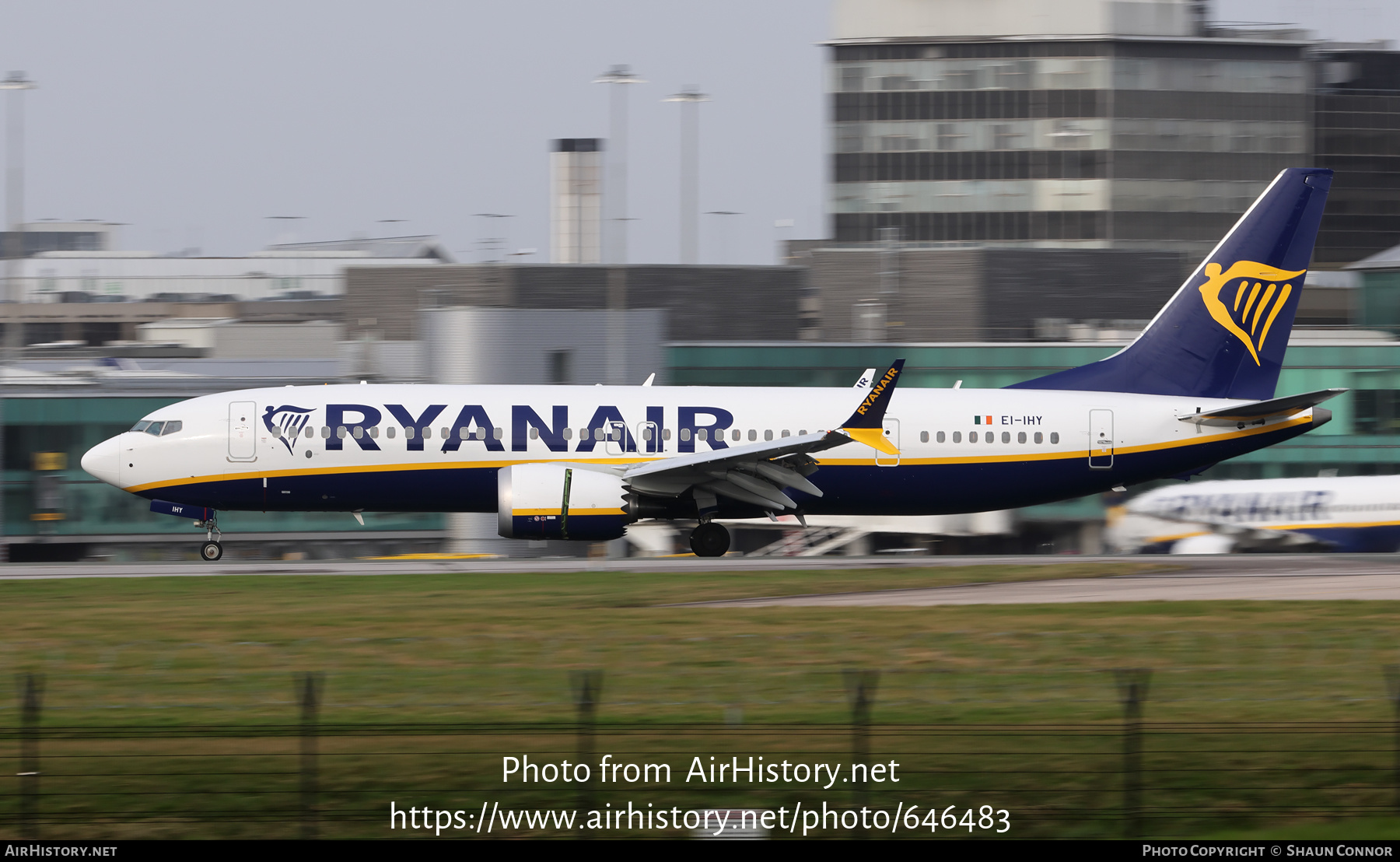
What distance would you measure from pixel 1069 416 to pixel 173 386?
28206 mm

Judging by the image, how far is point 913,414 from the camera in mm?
32688

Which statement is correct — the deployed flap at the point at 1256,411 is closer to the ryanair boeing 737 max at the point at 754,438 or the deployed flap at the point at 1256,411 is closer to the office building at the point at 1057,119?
the ryanair boeing 737 max at the point at 754,438

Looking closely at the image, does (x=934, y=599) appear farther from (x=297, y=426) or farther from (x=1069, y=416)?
(x=297, y=426)

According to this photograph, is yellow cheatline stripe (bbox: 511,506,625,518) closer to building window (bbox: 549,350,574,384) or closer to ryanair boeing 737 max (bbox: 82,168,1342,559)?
ryanair boeing 737 max (bbox: 82,168,1342,559)

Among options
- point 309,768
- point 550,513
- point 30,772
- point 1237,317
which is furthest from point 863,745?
point 1237,317

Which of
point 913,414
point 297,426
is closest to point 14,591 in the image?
point 297,426

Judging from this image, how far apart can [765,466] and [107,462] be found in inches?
532

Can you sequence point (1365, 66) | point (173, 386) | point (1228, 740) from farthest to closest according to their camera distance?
point (1365, 66) < point (173, 386) < point (1228, 740)

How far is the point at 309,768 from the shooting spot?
1180 centimetres

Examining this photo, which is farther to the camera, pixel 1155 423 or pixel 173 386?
pixel 173 386

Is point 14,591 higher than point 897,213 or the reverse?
the reverse

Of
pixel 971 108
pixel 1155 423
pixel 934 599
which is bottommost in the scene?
pixel 934 599

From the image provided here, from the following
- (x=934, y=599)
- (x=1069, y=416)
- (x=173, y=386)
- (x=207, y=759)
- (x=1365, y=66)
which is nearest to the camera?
(x=207, y=759)

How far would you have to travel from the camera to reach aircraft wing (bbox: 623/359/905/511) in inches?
1185
